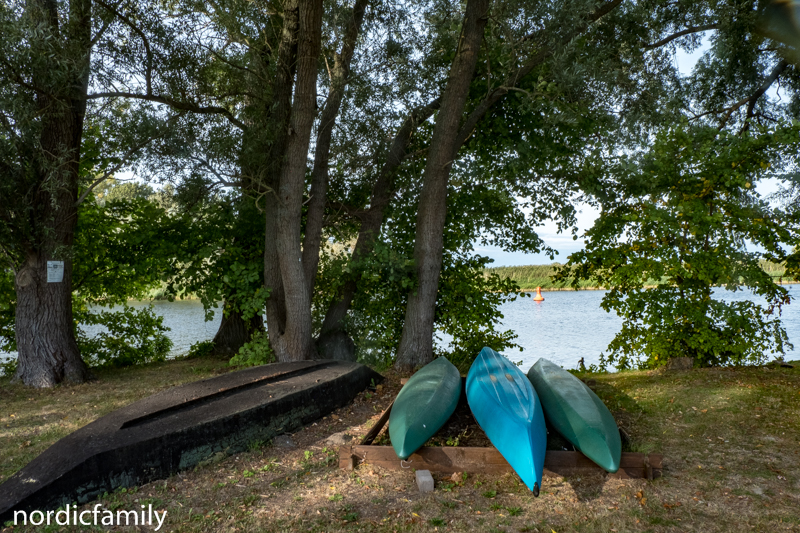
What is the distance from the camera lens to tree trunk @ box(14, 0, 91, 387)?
6371mm

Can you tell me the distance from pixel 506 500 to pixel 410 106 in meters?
6.54

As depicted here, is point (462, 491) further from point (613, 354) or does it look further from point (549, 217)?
point (549, 217)

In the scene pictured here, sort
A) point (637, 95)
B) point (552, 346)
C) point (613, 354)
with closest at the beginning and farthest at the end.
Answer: point (613, 354)
point (637, 95)
point (552, 346)

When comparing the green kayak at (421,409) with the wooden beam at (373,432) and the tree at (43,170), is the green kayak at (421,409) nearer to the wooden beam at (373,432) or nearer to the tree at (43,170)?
the wooden beam at (373,432)

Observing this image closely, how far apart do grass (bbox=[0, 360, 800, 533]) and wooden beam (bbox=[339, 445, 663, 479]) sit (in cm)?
7

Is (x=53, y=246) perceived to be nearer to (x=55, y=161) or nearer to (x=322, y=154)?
(x=55, y=161)

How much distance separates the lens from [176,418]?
4.00m

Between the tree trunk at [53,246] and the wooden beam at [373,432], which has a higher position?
the tree trunk at [53,246]

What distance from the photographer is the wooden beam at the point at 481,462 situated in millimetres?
3637

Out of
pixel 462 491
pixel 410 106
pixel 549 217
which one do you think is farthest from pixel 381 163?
pixel 462 491

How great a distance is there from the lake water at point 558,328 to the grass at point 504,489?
327 centimetres

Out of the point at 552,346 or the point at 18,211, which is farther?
the point at 552,346

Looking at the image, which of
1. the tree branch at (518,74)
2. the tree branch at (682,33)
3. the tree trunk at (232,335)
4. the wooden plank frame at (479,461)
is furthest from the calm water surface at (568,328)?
the tree trunk at (232,335)

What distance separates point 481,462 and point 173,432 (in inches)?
90.1
